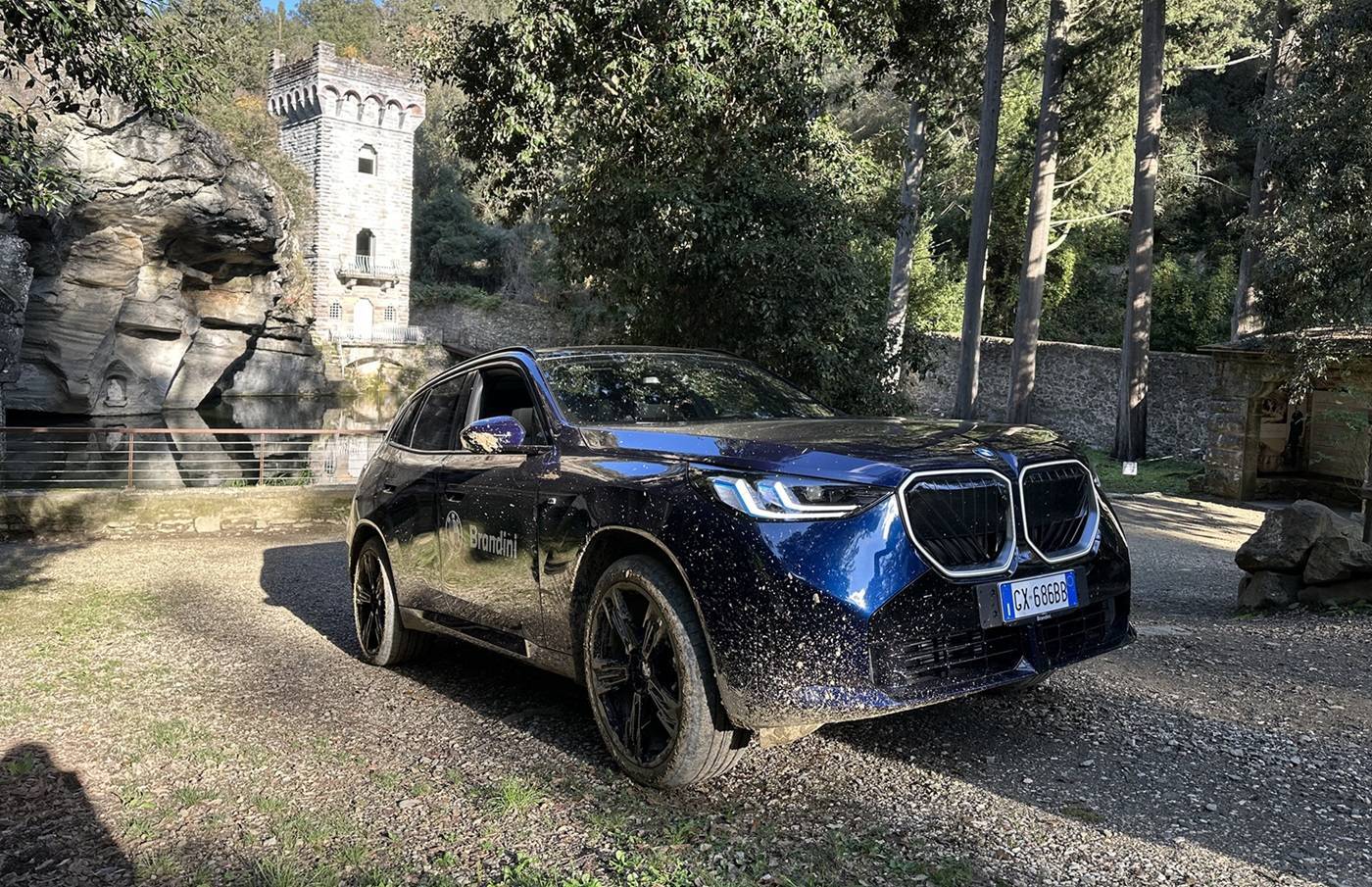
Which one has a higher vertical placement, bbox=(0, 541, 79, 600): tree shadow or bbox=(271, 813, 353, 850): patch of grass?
bbox=(271, 813, 353, 850): patch of grass

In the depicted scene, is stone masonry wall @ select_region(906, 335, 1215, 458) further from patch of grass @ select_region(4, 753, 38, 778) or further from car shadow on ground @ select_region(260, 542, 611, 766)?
patch of grass @ select_region(4, 753, 38, 778)

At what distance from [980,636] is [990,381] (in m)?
32.9

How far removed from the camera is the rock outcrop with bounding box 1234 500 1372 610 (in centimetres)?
770

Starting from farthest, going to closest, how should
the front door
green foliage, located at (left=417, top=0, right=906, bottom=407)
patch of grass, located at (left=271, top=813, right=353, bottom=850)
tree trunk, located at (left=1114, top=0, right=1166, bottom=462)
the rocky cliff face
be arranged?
the rocky cliff face < tree trunk, located at (left=1114, top=0, right=1166, bottom=462) < green foliage, located at (left=417, top=0, right=906, bottom=407) < the front door < patch of grass, located at (left=271, top=813, right=353, bottom=850)

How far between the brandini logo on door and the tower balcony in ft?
208

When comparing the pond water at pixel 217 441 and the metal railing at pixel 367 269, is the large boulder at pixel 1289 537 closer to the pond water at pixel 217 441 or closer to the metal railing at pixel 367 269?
the pond water at pixel 217 441

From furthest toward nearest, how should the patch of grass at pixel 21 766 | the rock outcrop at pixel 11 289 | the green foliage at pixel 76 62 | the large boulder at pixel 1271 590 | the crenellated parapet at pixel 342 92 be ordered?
1. the crenellated parapet at pixel 342 92
2. the rock outcrop at pixel 11 289
3. the large boulder at pixel 1271 590
4. the green foliage at pixel 76 62
5. the patch of grass at pixel 21 766

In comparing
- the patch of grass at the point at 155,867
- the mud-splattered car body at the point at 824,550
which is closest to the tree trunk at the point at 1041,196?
the mud-splattered car body at the point at 824,550

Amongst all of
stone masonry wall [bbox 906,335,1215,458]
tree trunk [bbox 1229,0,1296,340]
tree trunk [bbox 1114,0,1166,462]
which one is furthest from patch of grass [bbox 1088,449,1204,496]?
tree trunk [bbox 1229,0,1296,340]

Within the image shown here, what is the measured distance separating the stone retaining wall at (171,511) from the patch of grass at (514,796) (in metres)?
8.46

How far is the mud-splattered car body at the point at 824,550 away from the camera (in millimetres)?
3727

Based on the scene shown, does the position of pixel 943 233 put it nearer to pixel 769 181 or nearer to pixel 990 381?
pixel 990 381

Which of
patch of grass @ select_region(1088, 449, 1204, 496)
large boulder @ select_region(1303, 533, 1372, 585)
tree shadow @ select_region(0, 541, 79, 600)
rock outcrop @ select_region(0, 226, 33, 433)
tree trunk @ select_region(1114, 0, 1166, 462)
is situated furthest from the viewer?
rock outcrop @ select_region(0, 226, 33, 433)

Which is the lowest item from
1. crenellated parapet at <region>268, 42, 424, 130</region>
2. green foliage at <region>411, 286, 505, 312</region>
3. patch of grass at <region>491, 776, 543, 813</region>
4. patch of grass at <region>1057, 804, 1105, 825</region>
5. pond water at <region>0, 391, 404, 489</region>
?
pond water at <region>0, 391, 404, 489</region>
